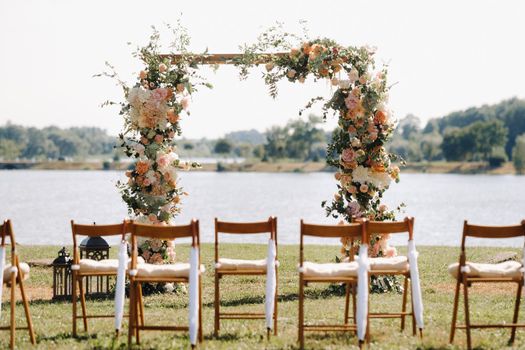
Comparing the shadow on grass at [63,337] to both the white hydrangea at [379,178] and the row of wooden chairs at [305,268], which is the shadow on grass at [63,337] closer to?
the row of wooden chairs at [305,268]

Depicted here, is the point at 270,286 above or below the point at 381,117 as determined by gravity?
below

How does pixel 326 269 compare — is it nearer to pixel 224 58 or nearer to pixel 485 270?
pixel 485 270

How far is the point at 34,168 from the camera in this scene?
152 metres

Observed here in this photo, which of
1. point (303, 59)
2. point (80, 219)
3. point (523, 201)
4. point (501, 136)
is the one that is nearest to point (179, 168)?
point (303, 59)

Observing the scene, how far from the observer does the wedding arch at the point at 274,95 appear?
12.7m

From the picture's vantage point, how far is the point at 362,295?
26.6 ft

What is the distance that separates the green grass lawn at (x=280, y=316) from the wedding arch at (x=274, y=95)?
1289mm

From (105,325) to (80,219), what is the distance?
113ft

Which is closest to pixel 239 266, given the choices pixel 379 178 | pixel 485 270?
pixel 485 270

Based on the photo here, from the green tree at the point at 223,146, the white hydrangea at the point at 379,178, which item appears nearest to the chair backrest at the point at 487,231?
the white hydrangea at the point at 379,178

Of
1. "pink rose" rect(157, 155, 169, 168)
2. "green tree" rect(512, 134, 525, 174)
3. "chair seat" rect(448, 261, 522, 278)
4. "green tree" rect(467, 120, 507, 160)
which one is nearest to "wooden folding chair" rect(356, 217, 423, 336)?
"chair seat" rect(448, 261, 522, 278)

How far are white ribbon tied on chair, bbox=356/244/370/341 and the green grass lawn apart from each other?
30cm

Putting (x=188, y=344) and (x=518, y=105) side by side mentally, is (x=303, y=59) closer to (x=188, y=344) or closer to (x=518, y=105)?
(x=188, y=344)

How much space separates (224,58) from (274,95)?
1.02 metres
